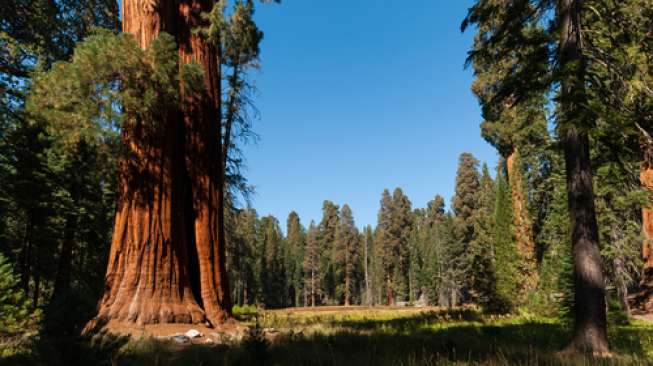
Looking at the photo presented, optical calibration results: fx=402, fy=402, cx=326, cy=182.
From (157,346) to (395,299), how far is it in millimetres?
59770

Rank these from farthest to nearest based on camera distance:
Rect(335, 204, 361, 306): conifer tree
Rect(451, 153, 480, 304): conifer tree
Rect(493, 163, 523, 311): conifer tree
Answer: Rect(335, 204, 361, 306): conifer tree < Rect(451, 153, 480, 304): conifer tree < Rect(493, 163, 523, 311): conifer tree

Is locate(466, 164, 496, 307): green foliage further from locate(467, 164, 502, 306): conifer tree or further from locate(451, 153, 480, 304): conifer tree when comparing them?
locate(451, 153, 480, 304): conifer tree

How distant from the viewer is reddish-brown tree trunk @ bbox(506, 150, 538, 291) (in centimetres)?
2275

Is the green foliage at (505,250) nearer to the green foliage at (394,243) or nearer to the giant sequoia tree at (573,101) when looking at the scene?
the giant sequoia tree at (573,101)

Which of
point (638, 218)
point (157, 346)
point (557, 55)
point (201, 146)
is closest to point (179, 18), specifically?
point (201, 146)

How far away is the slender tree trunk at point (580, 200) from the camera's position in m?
6.75

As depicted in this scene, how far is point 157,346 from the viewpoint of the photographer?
481cm

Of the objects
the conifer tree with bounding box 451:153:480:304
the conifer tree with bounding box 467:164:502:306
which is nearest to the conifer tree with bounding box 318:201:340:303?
the conifer tree with bounding box 451:153:480:304

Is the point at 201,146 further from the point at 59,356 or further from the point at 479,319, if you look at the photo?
the point at 479,319

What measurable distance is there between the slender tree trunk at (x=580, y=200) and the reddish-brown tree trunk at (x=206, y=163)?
633cm

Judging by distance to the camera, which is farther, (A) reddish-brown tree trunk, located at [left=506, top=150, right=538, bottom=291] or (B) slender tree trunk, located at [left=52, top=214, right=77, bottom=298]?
(A) reddish-brown tree trunk, located at [left=506, top=150, right=538, bottom=291]

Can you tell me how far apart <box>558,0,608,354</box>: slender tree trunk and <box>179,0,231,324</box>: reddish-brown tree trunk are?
633 centimetres

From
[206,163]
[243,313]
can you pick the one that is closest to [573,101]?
[206,163]

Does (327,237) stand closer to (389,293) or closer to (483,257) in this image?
(389,293)
